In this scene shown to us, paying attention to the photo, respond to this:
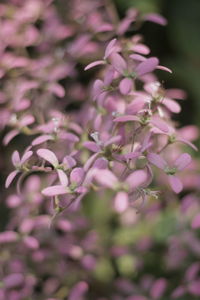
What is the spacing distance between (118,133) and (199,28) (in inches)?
43.2

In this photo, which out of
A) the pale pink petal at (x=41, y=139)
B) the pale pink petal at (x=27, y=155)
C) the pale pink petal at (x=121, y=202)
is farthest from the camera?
the pale pink petal at (x=41, y=139)

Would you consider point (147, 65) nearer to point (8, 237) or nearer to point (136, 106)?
point (136, 106)

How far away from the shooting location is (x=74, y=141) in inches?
40.8

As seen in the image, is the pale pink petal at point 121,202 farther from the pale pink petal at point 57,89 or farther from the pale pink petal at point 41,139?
the pale pink petal at point 57,89

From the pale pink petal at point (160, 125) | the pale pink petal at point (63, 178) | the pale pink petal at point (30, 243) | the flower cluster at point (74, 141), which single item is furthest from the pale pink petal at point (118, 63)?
the pale pink petal at point (30, 243)

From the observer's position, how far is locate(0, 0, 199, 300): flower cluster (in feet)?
2.94

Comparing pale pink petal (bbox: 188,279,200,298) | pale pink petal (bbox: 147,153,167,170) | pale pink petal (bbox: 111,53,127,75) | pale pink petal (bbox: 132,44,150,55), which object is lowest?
pale pink petal (bbox: 188,279,200,298)

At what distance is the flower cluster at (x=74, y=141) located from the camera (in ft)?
2.94

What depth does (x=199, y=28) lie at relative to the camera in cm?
192

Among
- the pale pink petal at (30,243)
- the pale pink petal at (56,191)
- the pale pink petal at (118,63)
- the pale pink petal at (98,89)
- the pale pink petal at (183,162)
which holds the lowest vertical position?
the pale pink petal at (30,243)

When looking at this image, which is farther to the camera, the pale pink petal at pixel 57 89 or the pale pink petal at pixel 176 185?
the pale pink petal at pixel 57 89

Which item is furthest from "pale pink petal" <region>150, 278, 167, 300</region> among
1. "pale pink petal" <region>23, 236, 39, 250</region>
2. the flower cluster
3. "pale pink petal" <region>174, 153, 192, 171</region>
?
"pale pink petal" <region>174, 153, 192, 171</region>

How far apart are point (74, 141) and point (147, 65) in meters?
0.22

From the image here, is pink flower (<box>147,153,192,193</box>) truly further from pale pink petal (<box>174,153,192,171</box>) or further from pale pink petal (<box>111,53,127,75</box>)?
pale pink petal (<box>111,53,127,75</box>)
